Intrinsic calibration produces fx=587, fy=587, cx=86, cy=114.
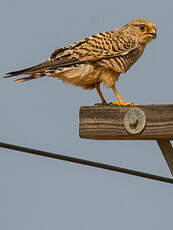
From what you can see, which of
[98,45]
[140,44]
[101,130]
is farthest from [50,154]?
[140,44]

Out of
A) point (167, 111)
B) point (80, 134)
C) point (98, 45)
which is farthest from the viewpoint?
point (98, 45)

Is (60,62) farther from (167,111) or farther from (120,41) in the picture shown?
(167,111)

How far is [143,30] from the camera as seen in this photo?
650cm

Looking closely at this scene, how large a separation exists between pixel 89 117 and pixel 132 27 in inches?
116

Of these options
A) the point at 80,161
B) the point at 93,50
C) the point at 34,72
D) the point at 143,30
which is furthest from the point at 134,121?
the point at 143,30

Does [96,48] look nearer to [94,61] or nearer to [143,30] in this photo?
[94,61]

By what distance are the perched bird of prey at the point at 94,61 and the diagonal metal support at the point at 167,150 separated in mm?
1270

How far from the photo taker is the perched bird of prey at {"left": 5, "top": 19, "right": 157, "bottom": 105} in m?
5.32

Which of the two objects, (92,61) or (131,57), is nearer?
(92,61)

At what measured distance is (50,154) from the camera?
3.13 metres

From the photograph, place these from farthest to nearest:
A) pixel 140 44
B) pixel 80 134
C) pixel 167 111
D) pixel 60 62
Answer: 1. pixel 140 44
2. pixel 60 62
3. pixel 80 134
4. pixel 167 111

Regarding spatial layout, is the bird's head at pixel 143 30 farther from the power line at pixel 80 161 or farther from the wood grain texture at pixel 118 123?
the power line at pixel 80 161

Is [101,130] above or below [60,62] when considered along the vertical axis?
below

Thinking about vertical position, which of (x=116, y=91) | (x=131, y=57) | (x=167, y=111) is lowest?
(x=167, y=111)
